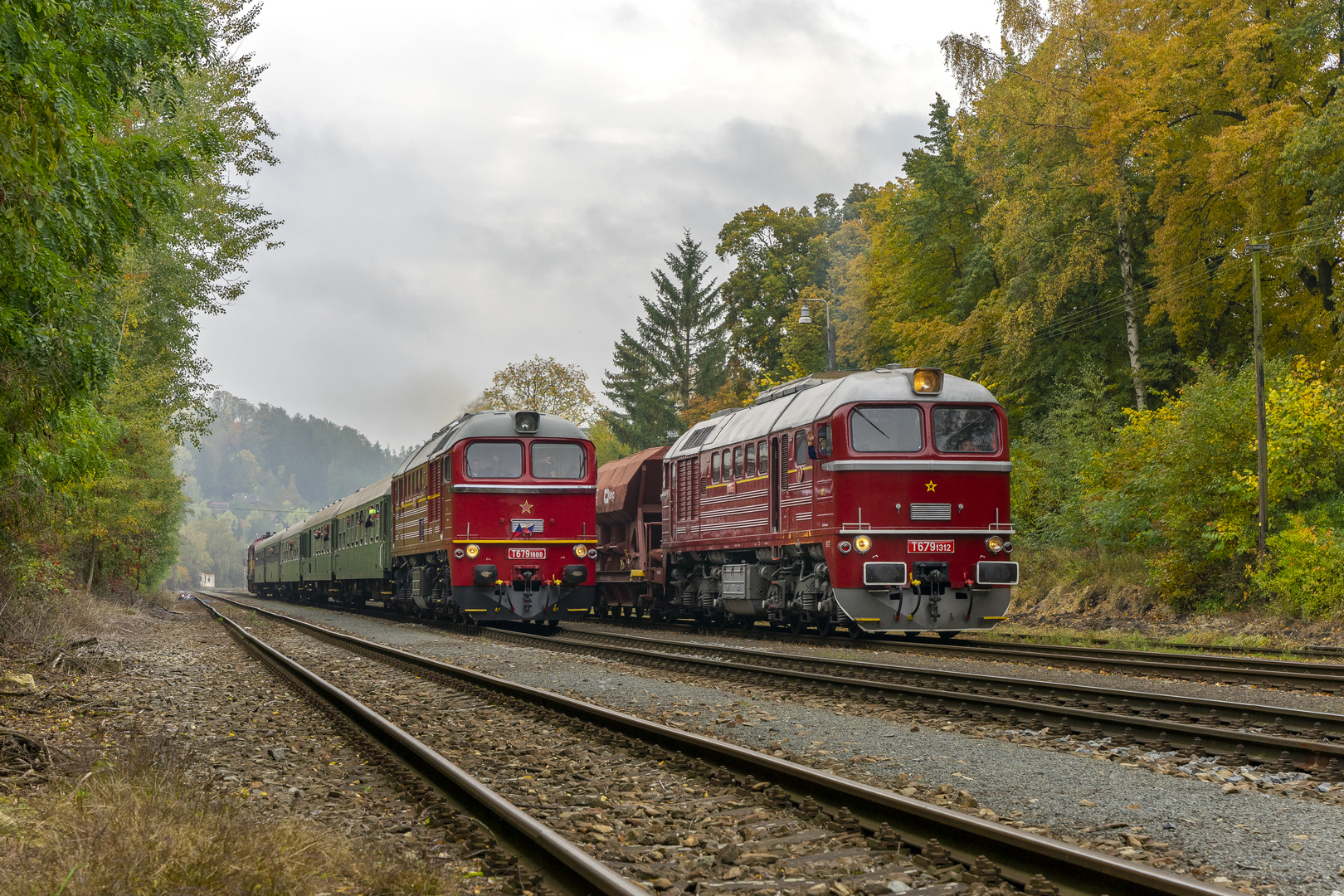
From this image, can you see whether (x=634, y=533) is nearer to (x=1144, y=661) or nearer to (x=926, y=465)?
(x=926, y=465)

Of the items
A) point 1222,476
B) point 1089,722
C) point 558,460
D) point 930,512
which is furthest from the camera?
point 558,460

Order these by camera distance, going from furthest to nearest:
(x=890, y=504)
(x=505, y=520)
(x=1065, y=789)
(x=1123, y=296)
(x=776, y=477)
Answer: (x=1123, y=296), (x=505, y=520), (x=776, y=477), (x=890, y=504), (x=1065, y=789)

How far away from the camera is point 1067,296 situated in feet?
106

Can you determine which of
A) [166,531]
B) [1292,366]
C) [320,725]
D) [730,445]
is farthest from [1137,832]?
[166,531]

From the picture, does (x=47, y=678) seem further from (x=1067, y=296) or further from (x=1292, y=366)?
(x=1067, y=296)

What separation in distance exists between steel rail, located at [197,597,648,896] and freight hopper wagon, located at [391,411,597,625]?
1112 centimetres

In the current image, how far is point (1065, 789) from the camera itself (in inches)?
260

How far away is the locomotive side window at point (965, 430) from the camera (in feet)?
54.5

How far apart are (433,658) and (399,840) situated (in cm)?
1004

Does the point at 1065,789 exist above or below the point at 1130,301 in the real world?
below

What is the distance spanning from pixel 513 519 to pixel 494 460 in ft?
3.74

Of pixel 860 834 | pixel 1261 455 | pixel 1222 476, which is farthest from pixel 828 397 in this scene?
pixel 860 834

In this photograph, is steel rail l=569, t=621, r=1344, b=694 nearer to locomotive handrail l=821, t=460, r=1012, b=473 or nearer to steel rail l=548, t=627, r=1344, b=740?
steel rail l=548, t=627, r=1344, b=740

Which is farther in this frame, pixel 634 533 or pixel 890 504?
pixel 634 533
